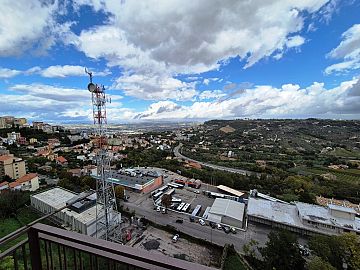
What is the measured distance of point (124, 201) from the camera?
11.2 metres

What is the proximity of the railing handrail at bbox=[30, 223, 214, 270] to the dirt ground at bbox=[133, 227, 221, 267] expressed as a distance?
665 cm

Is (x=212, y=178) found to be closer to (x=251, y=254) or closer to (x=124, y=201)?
(x=124, y=201)

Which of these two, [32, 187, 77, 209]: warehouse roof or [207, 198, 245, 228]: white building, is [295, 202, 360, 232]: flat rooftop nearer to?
[207, 198, 245, 228]: white building

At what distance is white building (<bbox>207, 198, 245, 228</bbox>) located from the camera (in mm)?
8953

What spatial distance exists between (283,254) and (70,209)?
7918 millimetres

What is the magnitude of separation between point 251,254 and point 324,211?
5.05 m

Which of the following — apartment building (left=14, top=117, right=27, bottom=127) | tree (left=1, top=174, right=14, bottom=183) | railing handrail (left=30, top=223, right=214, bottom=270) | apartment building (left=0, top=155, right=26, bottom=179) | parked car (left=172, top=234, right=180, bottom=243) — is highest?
apartment building (left=14, top=117, right=27, bottom=127)

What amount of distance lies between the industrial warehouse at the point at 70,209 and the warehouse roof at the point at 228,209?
4283 millimetres

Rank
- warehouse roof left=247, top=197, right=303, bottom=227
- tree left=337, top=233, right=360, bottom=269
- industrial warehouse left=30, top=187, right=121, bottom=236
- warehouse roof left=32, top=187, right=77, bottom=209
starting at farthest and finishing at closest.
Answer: warehouse roof left=32, top=187, right=77, bottom=209, warehouse roof left=247, top=197, right=303, bottom=227, industrial warehouse left=30, top=187, right=121, bottom=236, tree left=337, top=233, right=360, bottom=269

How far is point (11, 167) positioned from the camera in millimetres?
14492

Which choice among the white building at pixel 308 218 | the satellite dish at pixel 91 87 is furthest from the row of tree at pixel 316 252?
the satellite dish at pixel 91 87

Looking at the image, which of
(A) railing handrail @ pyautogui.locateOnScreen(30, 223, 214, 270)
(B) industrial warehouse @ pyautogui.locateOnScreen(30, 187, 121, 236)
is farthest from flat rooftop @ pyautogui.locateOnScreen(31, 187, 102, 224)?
(A) railing handrail @ pyautogui.locateOnScreen(30, 223, 214, 270)

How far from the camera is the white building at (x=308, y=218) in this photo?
8.70m

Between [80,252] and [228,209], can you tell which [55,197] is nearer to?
[228,209]
